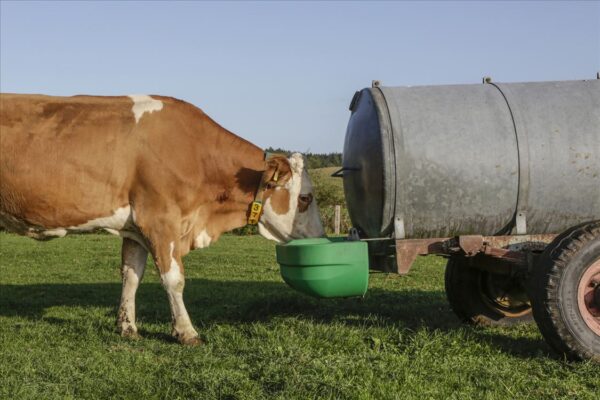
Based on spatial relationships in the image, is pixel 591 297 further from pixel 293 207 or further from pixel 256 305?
pixel 256 305

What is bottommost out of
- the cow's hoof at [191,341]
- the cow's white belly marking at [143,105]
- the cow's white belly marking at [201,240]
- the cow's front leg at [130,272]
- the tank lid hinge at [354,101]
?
the cow's hoof at [191,341]

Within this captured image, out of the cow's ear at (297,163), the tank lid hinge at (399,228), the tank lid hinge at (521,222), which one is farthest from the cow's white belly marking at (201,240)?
the tank lid hinge at (521,222)

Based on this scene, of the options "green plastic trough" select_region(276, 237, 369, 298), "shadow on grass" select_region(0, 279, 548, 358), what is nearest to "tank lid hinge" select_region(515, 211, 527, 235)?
"shadow on grass" select_region(0, 279, 548, 358)

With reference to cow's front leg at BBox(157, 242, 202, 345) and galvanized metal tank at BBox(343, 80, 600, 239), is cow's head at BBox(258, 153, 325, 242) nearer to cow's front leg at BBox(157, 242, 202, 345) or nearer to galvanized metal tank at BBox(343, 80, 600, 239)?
cow's front leg at BBox(157, 242, 202, 345)

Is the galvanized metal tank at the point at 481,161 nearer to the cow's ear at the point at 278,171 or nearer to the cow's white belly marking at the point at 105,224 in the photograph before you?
the cow's ear at the point at 278,171

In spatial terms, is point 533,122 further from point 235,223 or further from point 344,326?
point 235,223

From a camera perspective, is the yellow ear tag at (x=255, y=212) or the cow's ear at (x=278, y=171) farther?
the yellow ear tag at (x=255, y=212)

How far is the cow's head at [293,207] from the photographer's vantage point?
757cm

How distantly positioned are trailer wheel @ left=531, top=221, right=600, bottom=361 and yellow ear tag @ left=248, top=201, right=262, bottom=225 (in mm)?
2996

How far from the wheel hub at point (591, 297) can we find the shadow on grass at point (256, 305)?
50 cm

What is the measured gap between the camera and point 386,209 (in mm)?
6152

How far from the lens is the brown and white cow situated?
6.90 metres

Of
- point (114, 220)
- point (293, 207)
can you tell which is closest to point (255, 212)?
point (293, 207)

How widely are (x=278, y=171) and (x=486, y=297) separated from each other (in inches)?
101
